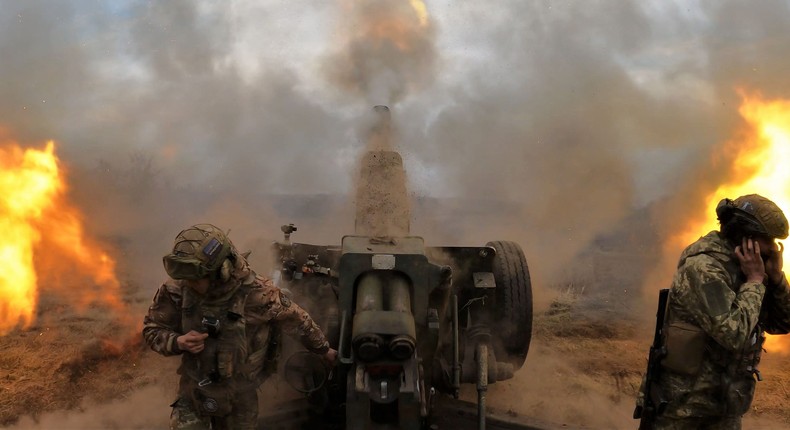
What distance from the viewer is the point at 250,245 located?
7.05 metres

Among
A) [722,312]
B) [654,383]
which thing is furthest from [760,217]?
[654,383]

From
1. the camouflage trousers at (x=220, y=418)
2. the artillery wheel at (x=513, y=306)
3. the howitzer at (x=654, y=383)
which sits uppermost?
the artillery wheel at (x=513, y=306)

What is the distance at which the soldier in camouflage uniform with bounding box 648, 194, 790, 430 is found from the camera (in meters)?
2.79

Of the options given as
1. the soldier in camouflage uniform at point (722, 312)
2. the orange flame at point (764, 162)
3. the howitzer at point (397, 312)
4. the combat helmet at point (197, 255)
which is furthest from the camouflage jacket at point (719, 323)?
the orange flame at point (764, 162)

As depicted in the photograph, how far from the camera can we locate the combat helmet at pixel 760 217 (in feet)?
9.43

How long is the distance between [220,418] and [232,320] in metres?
0.66

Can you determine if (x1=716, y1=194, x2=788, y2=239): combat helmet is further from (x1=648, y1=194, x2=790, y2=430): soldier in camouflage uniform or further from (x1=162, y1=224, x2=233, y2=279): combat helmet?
(x1=162, y1=224, x2=233, y2=279): combat helmet

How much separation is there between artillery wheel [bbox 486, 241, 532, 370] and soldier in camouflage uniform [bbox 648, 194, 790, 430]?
228cm

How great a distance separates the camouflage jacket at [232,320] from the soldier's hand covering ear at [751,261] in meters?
2.40

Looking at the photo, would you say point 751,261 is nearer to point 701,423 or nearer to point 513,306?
point 701,423

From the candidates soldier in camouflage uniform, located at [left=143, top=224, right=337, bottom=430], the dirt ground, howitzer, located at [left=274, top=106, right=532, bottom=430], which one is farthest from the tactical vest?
the dirt ground

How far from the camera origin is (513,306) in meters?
5.43

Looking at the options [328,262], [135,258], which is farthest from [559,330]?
[135,258]

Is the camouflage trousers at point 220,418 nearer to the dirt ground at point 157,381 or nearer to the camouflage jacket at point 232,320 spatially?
the camouflage jacket at point 232,320
